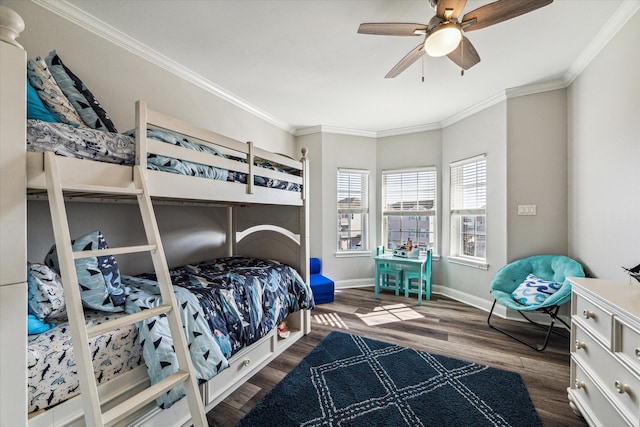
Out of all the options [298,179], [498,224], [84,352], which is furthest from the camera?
[498,224]

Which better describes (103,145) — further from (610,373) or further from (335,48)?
(610,373)

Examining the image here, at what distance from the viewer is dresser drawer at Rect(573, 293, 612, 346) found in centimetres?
135

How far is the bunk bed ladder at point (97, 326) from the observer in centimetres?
94

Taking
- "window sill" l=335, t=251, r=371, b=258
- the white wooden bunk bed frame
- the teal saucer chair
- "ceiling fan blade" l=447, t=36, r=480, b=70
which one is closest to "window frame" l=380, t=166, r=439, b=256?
"window sill" l=335, t=251, r=371, b=258

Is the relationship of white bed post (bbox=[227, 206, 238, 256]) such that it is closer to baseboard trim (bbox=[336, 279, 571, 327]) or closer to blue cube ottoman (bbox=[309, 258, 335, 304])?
blue cube ottoman (bbox=[309, 258, 335, 304])

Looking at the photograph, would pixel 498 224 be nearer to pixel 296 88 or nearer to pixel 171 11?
pixel 296 88

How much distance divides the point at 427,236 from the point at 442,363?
2381 mm

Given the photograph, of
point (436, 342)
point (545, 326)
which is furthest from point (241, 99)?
point (545, 326)

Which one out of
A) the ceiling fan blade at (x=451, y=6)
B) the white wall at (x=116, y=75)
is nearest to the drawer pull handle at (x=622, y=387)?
the ceiling fan blade at (x=451, y=6)

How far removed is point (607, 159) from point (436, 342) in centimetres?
217

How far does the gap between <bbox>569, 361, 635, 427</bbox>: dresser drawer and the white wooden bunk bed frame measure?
6.82 feet

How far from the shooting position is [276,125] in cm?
410

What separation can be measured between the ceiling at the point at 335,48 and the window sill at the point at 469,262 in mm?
2099

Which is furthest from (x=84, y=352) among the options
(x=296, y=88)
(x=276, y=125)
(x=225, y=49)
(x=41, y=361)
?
(x=276, y=125)
